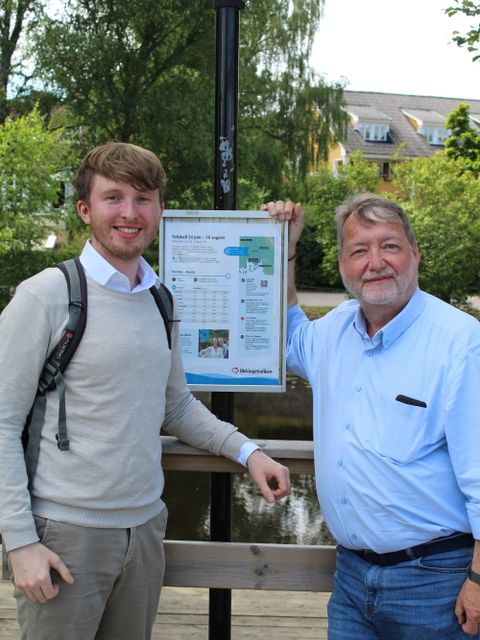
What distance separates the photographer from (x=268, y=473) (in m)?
2.30

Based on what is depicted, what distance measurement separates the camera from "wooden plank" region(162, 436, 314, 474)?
8.02 feet

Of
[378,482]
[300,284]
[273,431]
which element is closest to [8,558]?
[378,482]

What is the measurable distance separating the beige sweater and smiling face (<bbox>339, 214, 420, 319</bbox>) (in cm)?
62

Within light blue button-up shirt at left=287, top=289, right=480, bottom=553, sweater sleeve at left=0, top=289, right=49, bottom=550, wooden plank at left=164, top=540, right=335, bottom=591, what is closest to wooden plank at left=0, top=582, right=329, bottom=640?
wooden plank at left=164, top=540, right=335, bottom=591

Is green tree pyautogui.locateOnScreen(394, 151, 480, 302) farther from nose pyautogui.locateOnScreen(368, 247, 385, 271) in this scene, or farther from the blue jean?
the blue jean

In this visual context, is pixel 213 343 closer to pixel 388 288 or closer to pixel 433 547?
pixel 388 288

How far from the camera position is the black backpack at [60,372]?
1907 mm

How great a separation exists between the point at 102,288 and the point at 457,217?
19708mm

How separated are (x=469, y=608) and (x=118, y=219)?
1.37 metres

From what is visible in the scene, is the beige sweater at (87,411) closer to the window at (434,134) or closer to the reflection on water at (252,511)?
the reflection on water at (252,511)

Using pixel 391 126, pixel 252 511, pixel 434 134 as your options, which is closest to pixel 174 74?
pixel 252 511

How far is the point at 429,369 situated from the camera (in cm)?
204

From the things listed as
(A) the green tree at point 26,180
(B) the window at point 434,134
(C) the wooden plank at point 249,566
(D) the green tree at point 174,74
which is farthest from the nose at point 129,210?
(B) the window at point 434,134

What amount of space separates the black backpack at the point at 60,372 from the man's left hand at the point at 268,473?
25.1 inches
